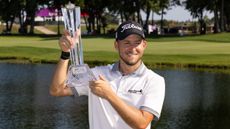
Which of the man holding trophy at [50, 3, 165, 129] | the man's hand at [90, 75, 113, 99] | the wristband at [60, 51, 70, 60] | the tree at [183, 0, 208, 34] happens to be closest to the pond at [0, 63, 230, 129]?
the wristband at [60, 51, 70, 60]

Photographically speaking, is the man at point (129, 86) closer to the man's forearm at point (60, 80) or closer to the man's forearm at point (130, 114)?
the man's forearm at point (130, 114)

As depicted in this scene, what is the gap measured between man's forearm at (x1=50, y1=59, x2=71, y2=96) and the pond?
1267cm

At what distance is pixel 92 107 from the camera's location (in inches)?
215

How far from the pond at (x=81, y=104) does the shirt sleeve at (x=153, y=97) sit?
1307 cm

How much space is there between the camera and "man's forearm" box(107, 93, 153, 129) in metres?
4.89

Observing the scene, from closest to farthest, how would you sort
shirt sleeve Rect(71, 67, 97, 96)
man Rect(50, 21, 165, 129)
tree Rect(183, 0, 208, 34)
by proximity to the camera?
1. man Rect(50, 21, 165, 129)
2. shirt sleeve Rect(71, 67, 97, 96)
3. tree Rect(183, 0, 208, 34)

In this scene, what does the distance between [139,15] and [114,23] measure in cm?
7053

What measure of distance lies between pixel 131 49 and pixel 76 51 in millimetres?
490

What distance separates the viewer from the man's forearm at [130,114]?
16.1 ft

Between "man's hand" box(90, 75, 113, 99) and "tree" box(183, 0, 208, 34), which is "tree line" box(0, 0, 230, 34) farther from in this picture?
"man's hand" box(90, 75, 113, 99)

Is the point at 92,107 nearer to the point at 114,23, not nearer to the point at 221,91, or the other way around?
the point at 221,91

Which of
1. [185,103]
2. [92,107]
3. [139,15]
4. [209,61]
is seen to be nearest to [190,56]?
[209,61]

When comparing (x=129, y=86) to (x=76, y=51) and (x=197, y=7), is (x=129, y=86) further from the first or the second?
(x=197, y=7)

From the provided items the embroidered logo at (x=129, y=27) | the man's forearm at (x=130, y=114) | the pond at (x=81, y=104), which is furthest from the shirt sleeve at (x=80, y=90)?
the pond at (x=81, y=104)
